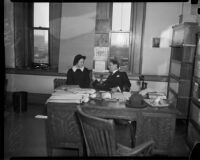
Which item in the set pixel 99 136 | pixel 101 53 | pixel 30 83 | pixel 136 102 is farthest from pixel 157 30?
pixel 99 136

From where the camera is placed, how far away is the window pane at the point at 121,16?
16.8ft

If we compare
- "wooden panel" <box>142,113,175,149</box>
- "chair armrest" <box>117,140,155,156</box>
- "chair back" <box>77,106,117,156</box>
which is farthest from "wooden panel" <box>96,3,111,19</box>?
"chair back" <box>77,106,117,156</box>

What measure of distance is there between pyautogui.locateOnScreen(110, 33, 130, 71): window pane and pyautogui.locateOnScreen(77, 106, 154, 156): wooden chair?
347 centimetres

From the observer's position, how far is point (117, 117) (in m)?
2.61

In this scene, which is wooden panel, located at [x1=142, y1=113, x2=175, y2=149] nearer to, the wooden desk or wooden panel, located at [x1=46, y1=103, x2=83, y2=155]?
the wooden desk

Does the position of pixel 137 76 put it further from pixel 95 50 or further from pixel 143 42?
pixel 95 50

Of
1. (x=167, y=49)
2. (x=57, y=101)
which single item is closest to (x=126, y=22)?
(x=167, y=49)

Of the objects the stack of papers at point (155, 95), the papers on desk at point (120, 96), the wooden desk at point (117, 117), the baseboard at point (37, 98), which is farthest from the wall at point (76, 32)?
the wooden desk at point (117, 117)

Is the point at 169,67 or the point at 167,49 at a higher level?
the point at 167,49

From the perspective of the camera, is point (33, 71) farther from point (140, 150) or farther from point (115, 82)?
point (140, 150)

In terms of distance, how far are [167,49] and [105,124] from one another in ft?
12.4

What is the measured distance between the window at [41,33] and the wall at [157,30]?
227 cm

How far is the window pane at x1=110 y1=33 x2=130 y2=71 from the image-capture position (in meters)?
5.27

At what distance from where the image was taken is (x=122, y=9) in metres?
5.14
